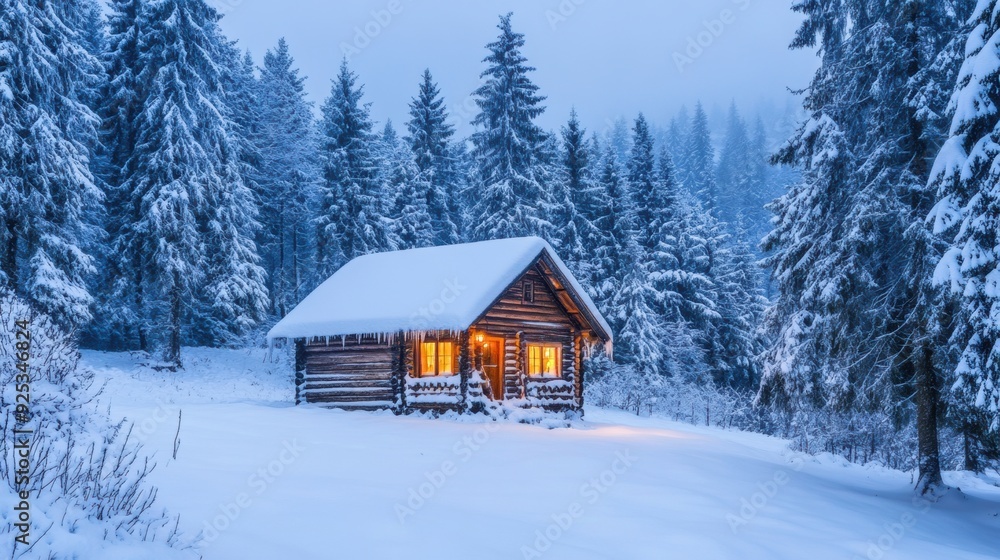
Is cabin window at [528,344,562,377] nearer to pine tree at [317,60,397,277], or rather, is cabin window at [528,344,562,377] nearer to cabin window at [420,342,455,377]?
cabin window at [420,342,455,377]

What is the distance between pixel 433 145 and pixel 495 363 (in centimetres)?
2160

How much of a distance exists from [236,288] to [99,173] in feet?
27.5

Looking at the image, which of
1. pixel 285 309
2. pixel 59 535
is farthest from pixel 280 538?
pixel 285 309

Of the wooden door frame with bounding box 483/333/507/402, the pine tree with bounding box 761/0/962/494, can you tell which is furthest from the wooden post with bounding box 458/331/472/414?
the pine tree with bounding box 761/0/962/494

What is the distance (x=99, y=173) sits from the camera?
99.3 ft

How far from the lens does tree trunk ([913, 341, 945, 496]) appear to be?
513 inches

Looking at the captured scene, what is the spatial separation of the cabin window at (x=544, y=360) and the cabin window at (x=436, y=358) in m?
2.98

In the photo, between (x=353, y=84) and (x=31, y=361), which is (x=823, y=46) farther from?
(x=353, y=84)

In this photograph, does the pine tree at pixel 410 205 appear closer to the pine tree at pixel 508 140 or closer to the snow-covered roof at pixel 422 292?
the pine tree at pixel 508 140

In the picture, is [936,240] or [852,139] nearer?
[936,240]

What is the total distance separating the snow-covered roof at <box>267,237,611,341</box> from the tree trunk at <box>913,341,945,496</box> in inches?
425

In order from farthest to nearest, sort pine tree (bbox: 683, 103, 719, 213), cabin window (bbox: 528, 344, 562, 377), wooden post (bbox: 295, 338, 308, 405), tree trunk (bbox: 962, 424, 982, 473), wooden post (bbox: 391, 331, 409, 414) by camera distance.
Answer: pine tree (bbox: 683, 103, 719, 213), wooden post (bbox: 295, 338, 308, 405), cabin window (bbox: 528, 344, 562, 377), wooden post (bbox: 391, 331, 409, 414), tree trunk (bbox: 962, 424, 982, 473)

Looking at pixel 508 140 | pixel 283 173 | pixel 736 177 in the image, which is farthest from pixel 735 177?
pixel 283 173

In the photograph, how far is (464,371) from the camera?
66.1 ft
